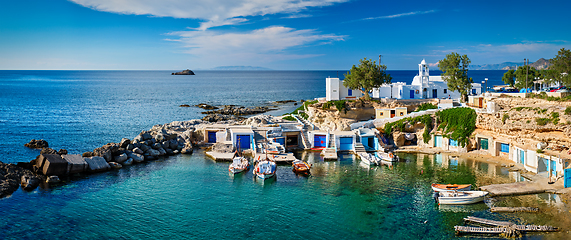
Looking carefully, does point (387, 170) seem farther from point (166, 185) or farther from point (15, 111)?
point (15, 111)

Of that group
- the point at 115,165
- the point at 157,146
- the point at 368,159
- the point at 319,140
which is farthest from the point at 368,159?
the point at 115,165

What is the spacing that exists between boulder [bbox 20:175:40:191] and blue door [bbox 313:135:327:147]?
30.5m

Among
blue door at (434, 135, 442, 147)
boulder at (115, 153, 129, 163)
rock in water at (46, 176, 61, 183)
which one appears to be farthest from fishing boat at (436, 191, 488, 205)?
rock in water at (46, 176, 61, 183)

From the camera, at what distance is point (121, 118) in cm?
8019

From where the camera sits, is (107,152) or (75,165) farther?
(107,152)

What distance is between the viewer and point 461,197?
29.1 metres

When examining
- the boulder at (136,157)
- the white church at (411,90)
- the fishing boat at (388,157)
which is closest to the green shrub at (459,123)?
the fishing boat at (388,157)

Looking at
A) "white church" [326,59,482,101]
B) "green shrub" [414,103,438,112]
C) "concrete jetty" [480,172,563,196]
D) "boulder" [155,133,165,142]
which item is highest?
"white church" [326,59,482,101]

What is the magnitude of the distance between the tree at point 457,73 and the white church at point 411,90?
4.63 meters

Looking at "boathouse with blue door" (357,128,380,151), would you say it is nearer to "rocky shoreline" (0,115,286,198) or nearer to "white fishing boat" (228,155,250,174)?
"white fishing boat" (228,155,250,174)

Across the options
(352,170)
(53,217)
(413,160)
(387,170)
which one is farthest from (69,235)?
(413,160)

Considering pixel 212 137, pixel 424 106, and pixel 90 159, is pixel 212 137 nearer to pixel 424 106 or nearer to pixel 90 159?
pixel 90 159

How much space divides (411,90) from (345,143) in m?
22.5

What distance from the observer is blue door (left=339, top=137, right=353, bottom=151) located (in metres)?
47.4
